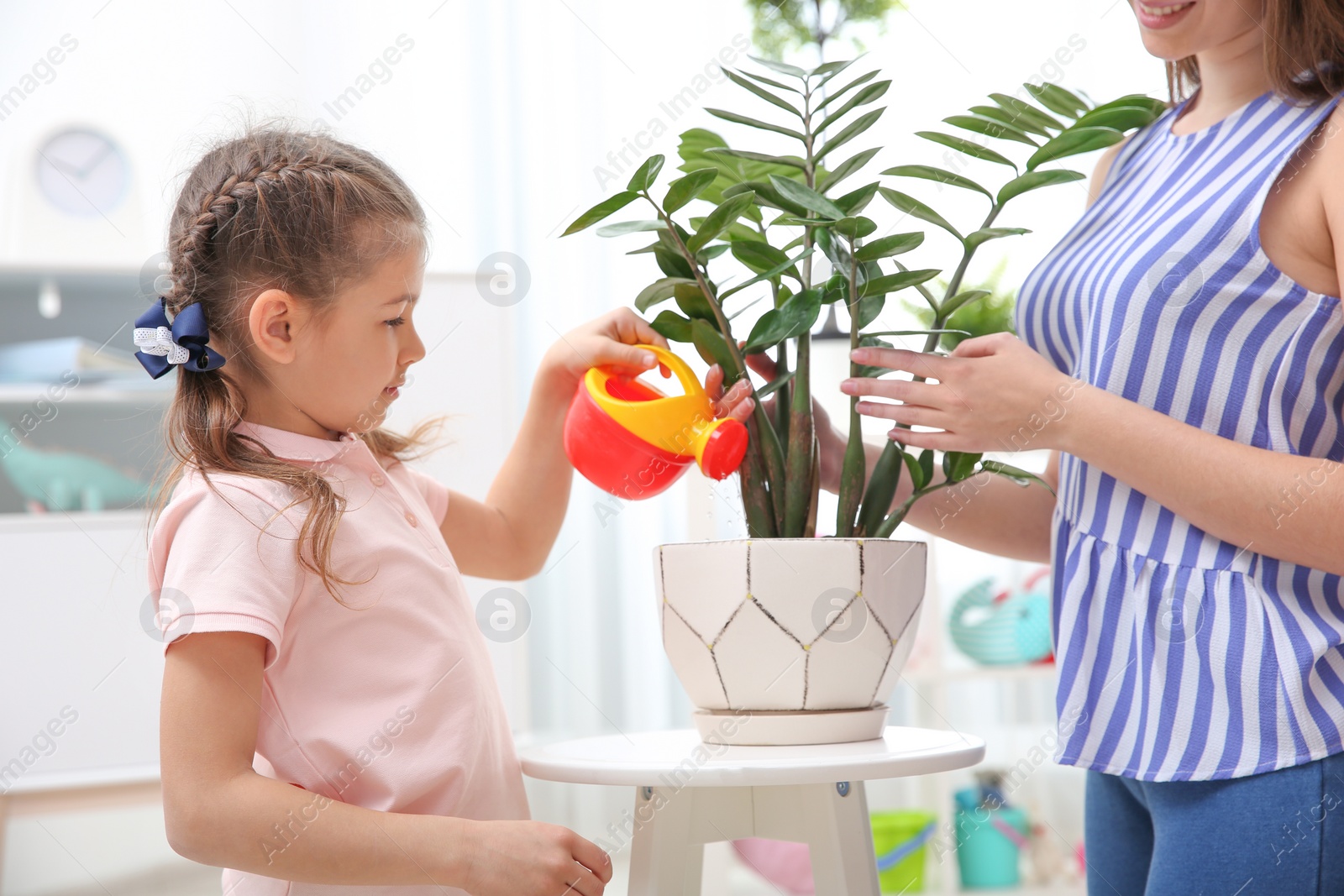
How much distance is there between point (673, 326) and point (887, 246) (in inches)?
6.7

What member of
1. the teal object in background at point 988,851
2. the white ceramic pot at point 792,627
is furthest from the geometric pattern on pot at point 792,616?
the teal object in background at point 988,851

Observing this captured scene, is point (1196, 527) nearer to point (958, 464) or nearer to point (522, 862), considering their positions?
point (958, 464)

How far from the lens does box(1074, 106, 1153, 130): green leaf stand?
2.68ft

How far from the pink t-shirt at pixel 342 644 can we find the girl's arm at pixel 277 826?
0.02 m

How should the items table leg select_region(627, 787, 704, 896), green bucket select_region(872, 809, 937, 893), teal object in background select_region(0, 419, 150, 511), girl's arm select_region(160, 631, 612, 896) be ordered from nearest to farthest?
girl's arm select_region(160, 631, 612, 896), table leg select_region(627, 787, 704, 896), teal object in background select_region(0, 419, 150, 511), green bucket select_region(872, 809, 937, 893)

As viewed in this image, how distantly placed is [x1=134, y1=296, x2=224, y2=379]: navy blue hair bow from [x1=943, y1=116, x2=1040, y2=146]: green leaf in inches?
22.9

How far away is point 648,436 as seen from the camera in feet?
2.44

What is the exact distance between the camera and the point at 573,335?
0.82m

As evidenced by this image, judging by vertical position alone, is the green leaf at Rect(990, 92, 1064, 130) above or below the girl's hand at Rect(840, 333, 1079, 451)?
above

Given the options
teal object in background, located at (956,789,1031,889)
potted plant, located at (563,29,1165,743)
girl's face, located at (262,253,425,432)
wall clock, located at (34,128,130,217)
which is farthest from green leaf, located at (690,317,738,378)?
wall clock, located at (34,128,130,217)

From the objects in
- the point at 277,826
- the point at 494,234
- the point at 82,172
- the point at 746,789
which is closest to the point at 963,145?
the point at 746,789

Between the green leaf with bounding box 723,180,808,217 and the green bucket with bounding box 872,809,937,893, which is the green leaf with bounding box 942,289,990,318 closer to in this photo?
the green leaf with bounding box 723,180,808,217

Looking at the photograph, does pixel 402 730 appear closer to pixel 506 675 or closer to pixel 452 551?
pixel 452 551

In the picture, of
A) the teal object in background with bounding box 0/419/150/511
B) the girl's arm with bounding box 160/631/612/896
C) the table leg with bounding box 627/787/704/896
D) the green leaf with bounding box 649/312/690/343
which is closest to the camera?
the girl's arm with bounding box 160/631/612/896
